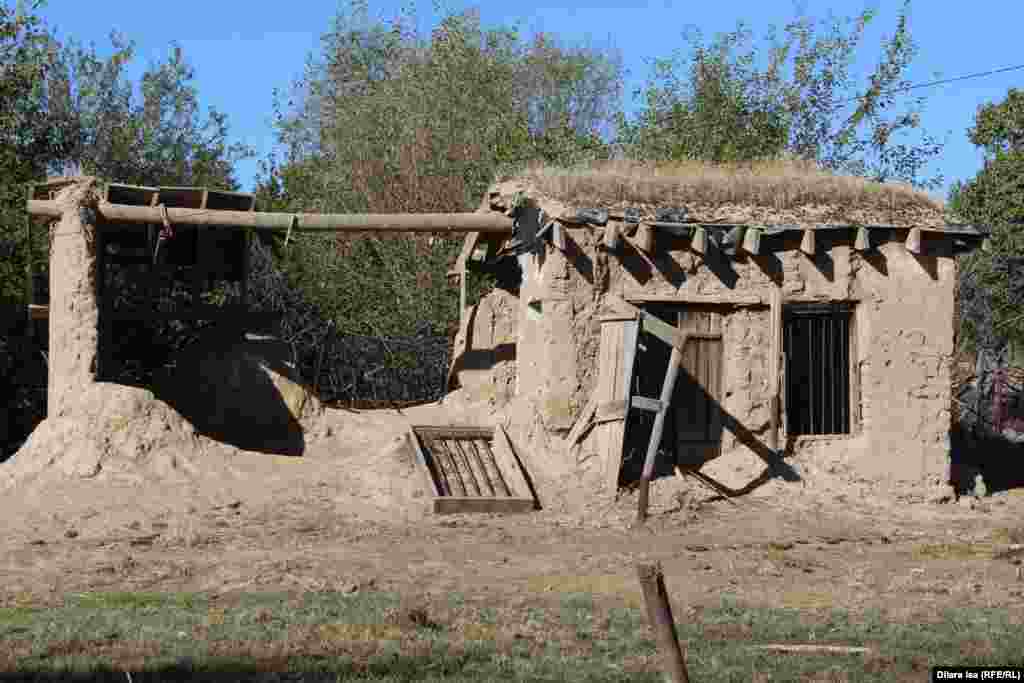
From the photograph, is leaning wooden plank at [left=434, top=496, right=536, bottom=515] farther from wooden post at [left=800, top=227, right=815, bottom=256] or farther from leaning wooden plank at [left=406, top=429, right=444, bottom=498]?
wooden post at [left=800, top=227, right=815, bottom=256]

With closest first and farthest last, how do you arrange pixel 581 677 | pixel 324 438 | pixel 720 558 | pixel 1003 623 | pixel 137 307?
pixel 581 677 < pixel 1003 623 < pixel 720 558 < pixel 324 438 < pixel 137 307

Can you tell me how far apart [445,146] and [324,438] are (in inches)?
407

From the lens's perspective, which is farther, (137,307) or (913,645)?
(137,307)

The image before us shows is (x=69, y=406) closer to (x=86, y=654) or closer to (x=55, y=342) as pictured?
(x=55, y=342)

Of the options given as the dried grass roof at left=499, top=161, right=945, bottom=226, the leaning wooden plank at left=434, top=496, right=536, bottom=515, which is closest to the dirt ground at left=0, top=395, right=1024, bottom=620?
the leaning wooden plank at left=434, top=496, right=536, bottom=515

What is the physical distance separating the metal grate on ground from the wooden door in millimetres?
1935

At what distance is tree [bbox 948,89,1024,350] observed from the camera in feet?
98.2

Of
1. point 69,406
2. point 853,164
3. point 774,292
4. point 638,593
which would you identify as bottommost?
point 638,593

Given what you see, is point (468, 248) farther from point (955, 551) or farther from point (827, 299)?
point (955, 551)

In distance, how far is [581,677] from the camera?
6.96 m

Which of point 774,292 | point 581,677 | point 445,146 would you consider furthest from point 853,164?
point 581,677

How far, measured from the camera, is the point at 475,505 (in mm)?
13938

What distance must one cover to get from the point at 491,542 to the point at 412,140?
48.8 feet

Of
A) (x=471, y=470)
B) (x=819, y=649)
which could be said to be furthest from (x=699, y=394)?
(x=819, y=649)
